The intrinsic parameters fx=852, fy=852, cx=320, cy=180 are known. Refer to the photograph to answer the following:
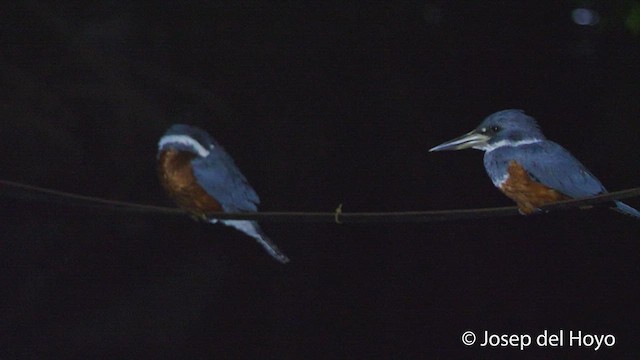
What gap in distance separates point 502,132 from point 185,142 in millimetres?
809

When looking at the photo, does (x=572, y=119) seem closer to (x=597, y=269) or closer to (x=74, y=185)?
(x=597, y=269)

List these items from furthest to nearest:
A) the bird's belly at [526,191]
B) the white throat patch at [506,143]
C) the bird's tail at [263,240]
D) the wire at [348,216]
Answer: the bird's tail at [263,240]
the white throat patch at [506,143]
the bird's belly at [526,191]
the wire at [348,216]

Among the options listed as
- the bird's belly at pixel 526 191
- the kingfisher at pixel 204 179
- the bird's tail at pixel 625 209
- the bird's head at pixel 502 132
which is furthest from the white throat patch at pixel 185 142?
the bird's tail at pixel 625 209

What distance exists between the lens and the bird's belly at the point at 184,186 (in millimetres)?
2139

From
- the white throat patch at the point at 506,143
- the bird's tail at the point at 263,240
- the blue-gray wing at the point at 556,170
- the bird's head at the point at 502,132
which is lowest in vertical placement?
the bird's tail at the point at 263,240

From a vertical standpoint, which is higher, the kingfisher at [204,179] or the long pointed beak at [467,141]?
the long pointed beak at [467,141]

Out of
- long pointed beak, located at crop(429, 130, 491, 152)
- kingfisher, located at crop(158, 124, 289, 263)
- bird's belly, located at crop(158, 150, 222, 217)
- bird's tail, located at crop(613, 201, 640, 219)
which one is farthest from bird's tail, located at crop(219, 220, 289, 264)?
bird's tail, located at crop(613, 201, 640, 219)

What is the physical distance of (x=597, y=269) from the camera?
7.39 ft

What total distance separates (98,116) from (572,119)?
4.16 feet

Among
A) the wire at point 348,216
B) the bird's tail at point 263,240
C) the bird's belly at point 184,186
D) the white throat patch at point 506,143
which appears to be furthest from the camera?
the bird's tail at point 263,240

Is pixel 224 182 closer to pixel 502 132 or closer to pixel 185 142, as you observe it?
pixel 185 142

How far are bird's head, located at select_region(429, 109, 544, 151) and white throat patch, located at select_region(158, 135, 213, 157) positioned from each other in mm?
653

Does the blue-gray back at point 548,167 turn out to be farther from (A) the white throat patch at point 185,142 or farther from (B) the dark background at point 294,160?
(A) the white throat patch at point 185,142

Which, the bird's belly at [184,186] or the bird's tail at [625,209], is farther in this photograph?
A: the bird's belly at [184,186]
